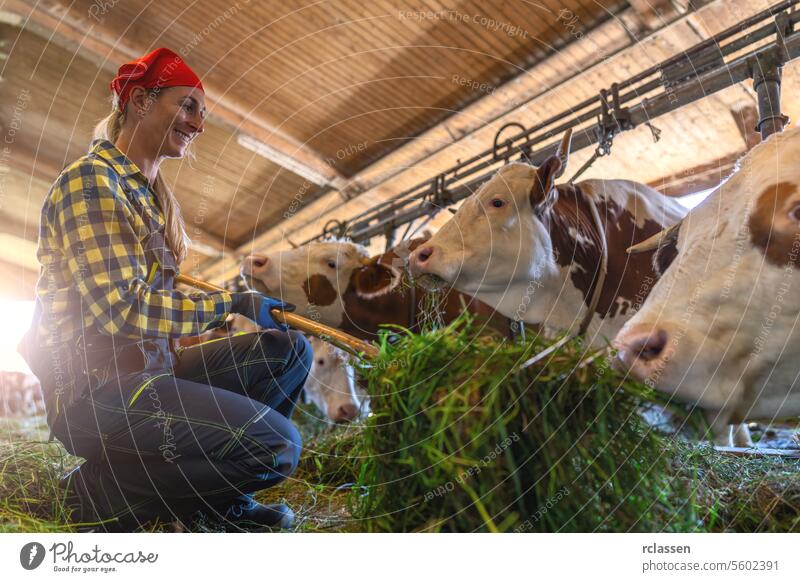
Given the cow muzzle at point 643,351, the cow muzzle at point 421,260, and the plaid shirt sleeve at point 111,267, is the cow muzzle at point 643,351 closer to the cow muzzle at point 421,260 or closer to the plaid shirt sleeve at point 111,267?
the plaid shirt sleeve at point 111,267

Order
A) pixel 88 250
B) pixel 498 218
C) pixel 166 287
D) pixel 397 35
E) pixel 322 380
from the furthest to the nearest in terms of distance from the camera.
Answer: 1. pixel 322 380
2. pixel 397 35
3. pixel 498 218
4. pixel 166 287
5. pixel 88 250

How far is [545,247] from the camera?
8.96ft

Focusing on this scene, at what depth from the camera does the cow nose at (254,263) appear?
12.8 feet

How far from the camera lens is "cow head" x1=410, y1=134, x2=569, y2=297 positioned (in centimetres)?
264

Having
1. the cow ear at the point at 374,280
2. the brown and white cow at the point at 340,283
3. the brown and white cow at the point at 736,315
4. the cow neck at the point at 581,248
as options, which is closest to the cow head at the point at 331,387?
the brown and white cow at the point at 340,283

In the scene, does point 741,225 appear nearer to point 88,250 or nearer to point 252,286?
point 88,250

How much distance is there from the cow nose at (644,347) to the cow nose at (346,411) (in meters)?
2.86

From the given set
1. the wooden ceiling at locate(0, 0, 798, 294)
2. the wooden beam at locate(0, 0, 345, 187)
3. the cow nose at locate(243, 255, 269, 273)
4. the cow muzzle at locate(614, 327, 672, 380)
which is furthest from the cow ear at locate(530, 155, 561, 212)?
the wooden beam at locate(0, 0, 345, 187)

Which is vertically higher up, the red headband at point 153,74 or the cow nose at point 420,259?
the red headband at point 153,74

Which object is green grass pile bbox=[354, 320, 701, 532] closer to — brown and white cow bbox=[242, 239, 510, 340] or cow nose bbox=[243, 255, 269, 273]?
brown and white cow bbox=[242, 239, 510, 340]

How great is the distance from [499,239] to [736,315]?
1.42 m

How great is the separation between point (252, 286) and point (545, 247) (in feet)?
6.61

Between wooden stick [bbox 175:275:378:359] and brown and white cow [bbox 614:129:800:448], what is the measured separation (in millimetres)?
556
